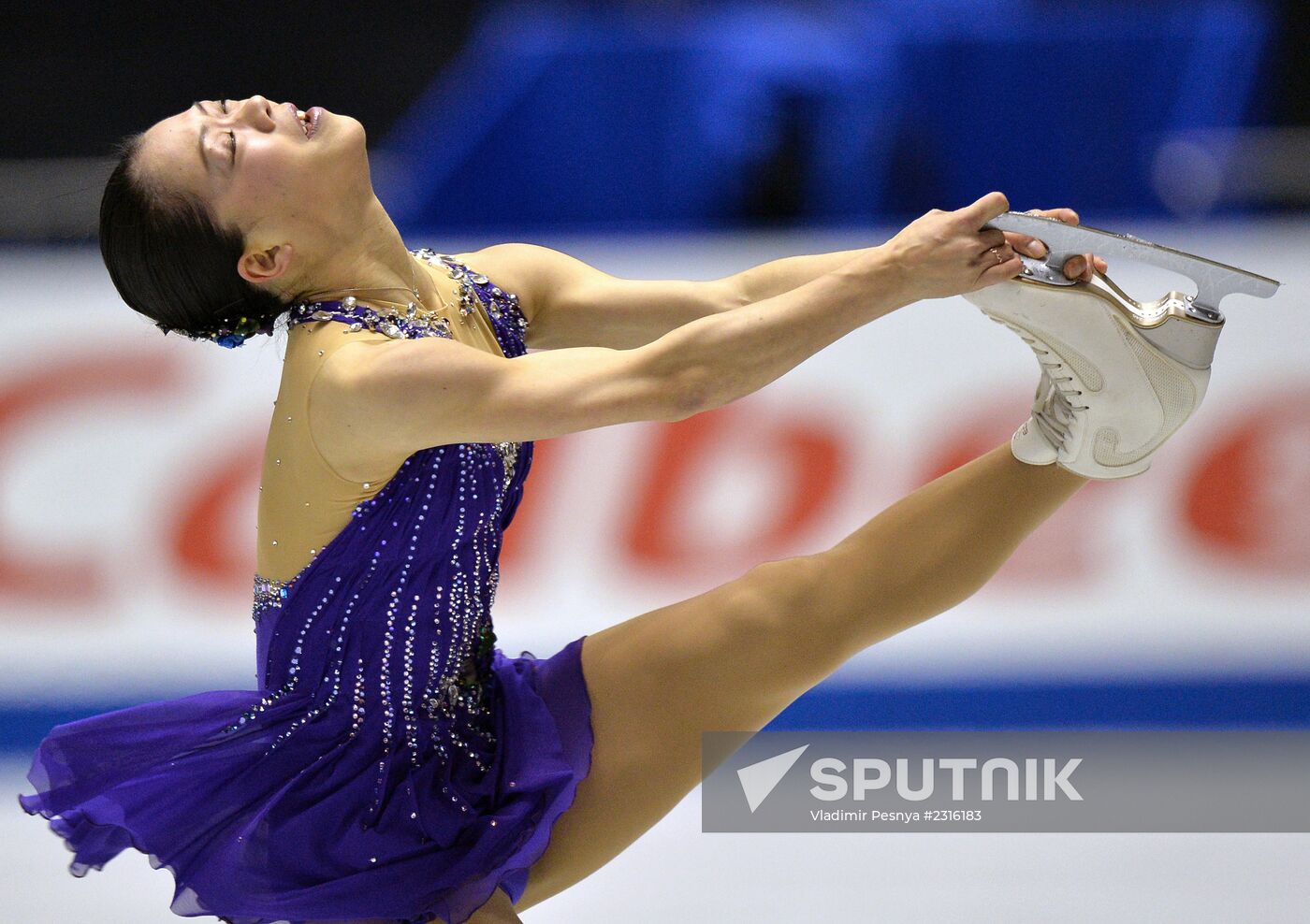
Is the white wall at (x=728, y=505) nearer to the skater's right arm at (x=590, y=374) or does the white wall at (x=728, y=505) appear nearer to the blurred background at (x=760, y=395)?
the blurred background at (x=760, y=395)

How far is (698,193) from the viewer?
435 cm

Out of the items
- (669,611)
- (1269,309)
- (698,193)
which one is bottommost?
(669,611)

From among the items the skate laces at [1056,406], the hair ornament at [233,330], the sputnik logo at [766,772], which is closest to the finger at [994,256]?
the skate laces at [1056,406]

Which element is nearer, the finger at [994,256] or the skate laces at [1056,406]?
the finger at [994,256]

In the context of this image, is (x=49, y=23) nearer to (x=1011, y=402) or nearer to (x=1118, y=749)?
(x=1011, y=402)

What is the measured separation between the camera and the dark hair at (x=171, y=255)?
1843 millimetres

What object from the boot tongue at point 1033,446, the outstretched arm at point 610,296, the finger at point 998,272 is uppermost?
the outstretched arm at point 610,296

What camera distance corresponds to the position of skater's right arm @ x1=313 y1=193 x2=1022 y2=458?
171 cm

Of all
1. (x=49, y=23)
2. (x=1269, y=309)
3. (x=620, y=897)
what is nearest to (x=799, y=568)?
(x=620, y=897)

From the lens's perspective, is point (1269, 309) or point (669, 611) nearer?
point (669, 611)

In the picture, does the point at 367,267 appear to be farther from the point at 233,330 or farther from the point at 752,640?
the point at 752,640

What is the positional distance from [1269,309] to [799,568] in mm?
1872

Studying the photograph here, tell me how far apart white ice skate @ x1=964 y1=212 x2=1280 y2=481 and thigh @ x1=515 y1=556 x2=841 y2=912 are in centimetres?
44

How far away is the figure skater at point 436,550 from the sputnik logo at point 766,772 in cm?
52
